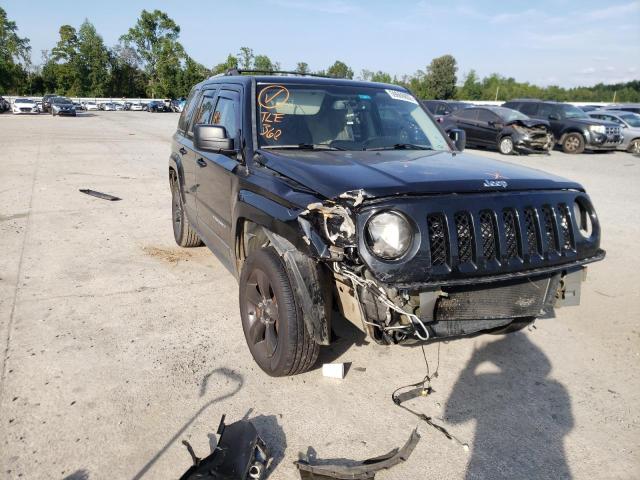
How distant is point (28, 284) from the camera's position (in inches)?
186

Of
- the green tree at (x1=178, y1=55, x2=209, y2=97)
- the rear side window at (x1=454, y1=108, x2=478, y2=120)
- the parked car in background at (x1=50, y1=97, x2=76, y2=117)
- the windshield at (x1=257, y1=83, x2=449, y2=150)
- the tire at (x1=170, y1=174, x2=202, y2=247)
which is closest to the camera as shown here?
the windshield at (x1=257, y1=83, x2=449, y2=150)

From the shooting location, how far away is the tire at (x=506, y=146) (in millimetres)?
16344

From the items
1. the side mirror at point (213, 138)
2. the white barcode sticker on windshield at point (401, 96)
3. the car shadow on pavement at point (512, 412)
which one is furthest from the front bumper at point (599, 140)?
the side mirror at point (213, 138)

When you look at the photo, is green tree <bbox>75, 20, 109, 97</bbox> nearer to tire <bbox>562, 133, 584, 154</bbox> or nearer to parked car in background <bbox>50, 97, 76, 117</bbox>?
parked car in background <bbox>50, 97, 76, 117</bbox>

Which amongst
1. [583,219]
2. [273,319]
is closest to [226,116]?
[273,319]

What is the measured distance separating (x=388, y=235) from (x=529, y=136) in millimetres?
15515

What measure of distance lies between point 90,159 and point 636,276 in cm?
1304

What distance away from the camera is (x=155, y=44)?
86562 mm

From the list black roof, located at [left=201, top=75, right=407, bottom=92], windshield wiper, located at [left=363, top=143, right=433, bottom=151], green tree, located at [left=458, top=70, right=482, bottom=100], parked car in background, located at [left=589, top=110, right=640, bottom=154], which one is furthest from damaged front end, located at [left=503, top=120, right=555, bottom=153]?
green tree, located at [left=458, top=70, right=482, bottom=100]

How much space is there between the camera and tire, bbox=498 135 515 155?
16344mm

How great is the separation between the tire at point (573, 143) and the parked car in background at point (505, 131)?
3.59 ft

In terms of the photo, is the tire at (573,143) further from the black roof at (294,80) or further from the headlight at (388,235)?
the headlight at (388,235)

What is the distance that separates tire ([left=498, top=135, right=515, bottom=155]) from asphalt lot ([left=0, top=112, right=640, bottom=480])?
1170 centimetres

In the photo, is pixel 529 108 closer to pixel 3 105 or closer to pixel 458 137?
pixel 458 137
